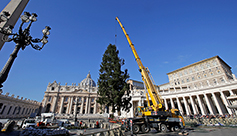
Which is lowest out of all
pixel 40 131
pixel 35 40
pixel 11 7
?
pixel 40 131

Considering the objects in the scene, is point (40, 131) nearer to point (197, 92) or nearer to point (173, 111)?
point (173, 111)

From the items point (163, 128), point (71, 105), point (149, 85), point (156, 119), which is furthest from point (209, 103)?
point (71, 105)

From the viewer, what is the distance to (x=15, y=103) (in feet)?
132

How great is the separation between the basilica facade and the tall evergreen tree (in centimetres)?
587

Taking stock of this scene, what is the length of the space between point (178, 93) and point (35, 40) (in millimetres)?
42229

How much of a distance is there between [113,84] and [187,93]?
97.2ft

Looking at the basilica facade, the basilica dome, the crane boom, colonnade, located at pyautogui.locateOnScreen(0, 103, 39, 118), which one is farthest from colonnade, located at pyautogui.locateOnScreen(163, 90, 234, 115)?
the basilica dome

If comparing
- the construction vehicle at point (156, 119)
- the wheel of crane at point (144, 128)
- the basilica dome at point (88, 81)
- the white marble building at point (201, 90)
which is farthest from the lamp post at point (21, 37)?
the basilica dome at point (88, 81)

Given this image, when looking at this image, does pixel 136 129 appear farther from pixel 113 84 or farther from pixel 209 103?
pixel 209 103

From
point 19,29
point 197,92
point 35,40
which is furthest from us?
point 197,92

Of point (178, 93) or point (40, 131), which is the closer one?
point (40, 131)

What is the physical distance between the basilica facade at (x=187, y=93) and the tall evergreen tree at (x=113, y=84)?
5870mm

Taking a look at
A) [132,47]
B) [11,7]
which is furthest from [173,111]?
[11,7]

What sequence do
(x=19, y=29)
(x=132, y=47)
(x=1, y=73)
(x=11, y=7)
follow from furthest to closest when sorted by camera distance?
(x=132, y=47) < (x=11, y=7) < (x=19, y=29) < (x=1, y=73)
